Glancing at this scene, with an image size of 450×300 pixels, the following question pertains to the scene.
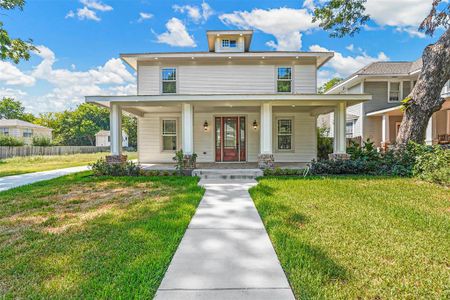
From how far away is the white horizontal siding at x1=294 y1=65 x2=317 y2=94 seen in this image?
12.0 metres

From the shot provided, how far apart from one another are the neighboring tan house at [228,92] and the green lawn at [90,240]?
5.75 meters

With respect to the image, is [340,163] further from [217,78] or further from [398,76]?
[398,76]

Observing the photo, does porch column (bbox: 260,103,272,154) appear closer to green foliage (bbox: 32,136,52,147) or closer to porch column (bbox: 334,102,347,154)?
porch column (bbox: 334,102,347,154)

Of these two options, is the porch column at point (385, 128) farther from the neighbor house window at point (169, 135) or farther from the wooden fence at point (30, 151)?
the wooden fence at point (30, 151)

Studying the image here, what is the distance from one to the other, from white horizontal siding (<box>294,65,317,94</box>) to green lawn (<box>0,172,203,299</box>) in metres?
7.90

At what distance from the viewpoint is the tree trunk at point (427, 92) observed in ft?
29.6

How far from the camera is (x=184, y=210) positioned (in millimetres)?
4906

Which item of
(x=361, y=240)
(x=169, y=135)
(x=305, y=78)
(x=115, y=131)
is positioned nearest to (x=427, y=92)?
(x=305, y=78)

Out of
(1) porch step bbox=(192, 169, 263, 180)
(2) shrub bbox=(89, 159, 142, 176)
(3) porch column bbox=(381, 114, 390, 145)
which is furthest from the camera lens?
(3) porch column bbox=(381, 114, 390, 145)

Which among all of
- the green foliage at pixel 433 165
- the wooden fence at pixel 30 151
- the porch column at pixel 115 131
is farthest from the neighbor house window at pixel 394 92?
the wooden fence at pixel 30 151

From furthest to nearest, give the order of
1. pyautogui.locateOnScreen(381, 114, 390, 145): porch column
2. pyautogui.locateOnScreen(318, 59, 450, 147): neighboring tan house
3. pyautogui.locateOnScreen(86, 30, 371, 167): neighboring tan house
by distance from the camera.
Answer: pyautogui.locateOnScreen(318, 59, 450, 147): neighboring tan house < pyautogui.locateOnScreen(381, 114, 390, 145): porch column < pyautogui.locateOnScreen(86, 30, 371, 167): neighboring tan house

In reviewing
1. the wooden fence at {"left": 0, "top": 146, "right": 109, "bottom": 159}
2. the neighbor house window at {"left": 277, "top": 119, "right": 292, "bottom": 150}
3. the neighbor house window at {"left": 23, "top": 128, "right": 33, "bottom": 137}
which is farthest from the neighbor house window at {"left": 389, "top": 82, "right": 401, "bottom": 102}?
the neighbor house window at {"left": 23, "top": 128, "right": 33, "bottom": 137}

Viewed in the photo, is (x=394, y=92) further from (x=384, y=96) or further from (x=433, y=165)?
(x=433, y=165)

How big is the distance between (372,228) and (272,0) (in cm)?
1205
